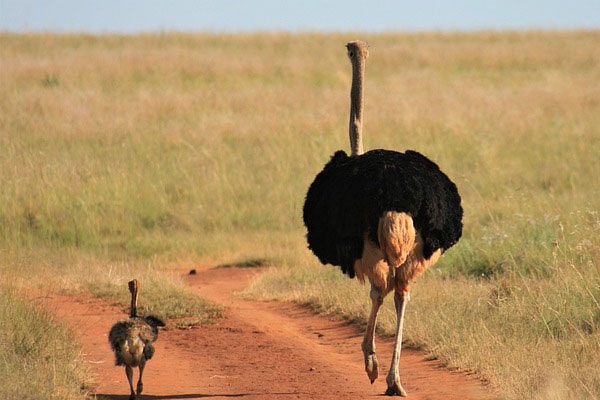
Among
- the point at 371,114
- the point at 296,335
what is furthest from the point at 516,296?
the point at 371,114

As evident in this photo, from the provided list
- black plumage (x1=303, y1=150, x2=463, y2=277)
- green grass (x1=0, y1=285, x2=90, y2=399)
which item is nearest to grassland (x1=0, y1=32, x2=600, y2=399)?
green grass (x1=0, y1=285, x2=90, y2=399)

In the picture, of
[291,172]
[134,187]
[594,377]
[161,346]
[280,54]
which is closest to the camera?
[594,377]

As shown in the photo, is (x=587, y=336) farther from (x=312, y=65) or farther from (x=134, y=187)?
(x=312, y=65)

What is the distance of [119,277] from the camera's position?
10602 mm

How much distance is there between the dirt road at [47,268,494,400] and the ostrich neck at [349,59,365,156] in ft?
4.83

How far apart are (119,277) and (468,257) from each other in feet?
10.7

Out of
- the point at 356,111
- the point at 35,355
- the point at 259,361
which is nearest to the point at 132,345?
the point at 35,355

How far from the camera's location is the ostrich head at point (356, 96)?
7473 mm

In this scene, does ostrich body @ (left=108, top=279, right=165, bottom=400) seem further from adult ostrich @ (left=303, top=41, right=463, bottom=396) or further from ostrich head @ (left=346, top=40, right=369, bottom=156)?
ostrich head @ (left=346, top=40, right=369, bottom=156)

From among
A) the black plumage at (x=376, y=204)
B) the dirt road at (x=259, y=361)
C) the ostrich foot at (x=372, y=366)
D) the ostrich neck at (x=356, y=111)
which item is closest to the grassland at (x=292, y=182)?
the dirt road at (x=259, y=361)

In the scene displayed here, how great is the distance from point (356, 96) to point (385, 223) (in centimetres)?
182

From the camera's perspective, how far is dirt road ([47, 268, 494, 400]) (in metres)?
6.71

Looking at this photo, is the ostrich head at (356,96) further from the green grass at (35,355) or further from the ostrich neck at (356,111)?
the green grass at (35,355)

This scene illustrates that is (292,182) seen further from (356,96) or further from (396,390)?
(396,390)
